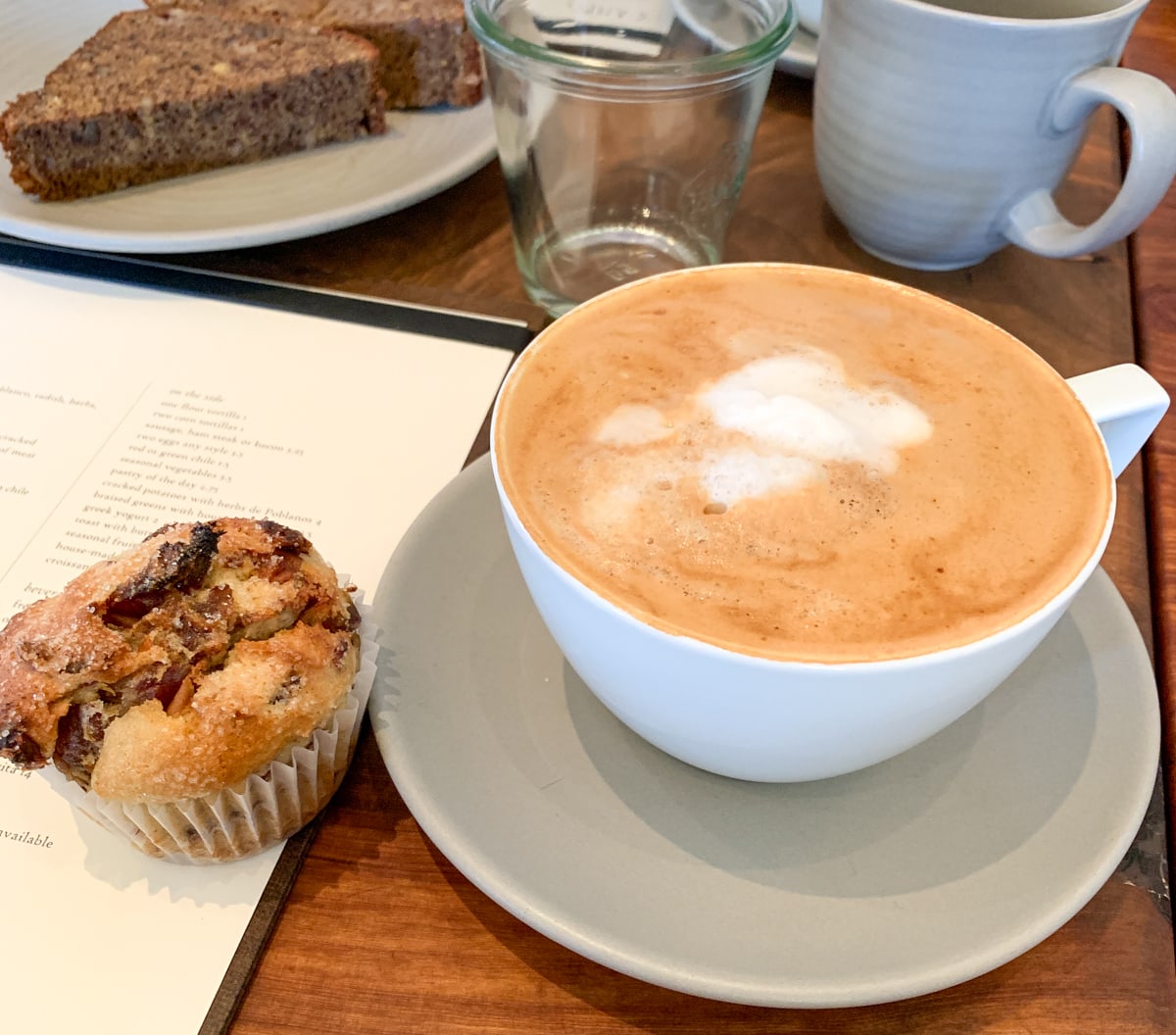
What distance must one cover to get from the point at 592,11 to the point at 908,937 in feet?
3.33

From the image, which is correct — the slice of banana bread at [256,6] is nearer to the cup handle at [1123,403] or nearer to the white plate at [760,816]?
the white plate at [760,816]

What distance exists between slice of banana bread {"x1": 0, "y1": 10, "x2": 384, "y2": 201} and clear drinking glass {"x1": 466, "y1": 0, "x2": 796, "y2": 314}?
26 centimetres

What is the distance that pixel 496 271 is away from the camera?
1.08 m

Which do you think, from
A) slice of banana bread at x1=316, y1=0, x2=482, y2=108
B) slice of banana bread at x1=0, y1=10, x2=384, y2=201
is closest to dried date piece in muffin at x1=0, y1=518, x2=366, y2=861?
slice of banana bread at x1=0, y1=10, x2=384, y2=201

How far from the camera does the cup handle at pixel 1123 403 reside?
0.59 metres

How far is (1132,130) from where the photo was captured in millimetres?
845

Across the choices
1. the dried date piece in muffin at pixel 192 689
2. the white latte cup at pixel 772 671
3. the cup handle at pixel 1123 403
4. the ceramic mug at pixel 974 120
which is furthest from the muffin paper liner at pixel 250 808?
the ceramic mug at pixel 974 120

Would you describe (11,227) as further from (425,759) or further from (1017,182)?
(1017,182)

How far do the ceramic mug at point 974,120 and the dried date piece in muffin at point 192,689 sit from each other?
73cm

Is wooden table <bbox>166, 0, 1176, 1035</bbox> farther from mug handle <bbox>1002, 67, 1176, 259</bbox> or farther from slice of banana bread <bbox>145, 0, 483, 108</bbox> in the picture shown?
slice of banana bread <bbox>145, 0, 483, 108</bbox>

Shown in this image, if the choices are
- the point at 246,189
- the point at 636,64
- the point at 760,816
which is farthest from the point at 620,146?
the point at 760,816

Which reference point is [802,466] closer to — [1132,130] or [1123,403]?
[1123,403]

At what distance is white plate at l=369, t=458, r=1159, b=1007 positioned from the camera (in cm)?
51

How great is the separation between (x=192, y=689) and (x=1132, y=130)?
897 mm
